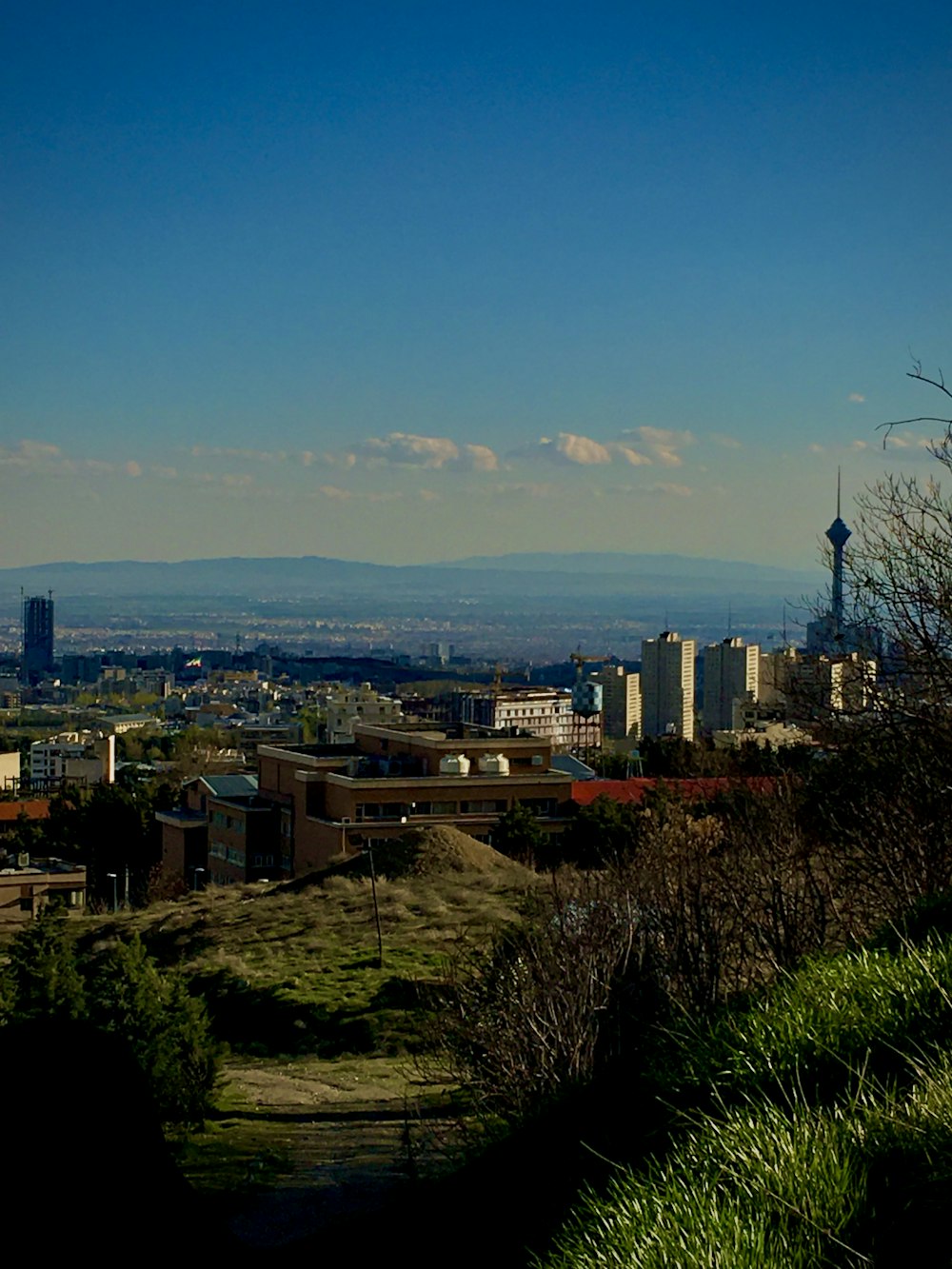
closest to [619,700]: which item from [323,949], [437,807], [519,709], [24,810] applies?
[519,709]

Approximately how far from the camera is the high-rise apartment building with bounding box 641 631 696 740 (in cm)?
10512

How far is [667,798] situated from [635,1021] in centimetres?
2148

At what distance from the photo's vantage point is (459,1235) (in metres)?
3.90

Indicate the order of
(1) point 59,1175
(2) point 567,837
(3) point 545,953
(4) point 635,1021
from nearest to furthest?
(1) point 59,1175 < (4) point 635,1021 < (3) point 545,953 < (2) point 567,837

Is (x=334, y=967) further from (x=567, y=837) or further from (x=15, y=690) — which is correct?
(x=15, y=690)

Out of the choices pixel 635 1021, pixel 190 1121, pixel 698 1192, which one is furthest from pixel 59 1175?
pixel 190 1121

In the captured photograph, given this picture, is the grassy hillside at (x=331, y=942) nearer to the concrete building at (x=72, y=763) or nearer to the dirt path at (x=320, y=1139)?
the dirt path at (x=320, y=1139)

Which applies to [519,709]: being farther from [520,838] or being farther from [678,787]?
[678,787]

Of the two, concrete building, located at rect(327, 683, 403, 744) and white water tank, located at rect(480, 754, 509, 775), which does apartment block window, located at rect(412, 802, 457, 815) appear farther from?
concrete building, located at rect(327, 683, 403, 744)

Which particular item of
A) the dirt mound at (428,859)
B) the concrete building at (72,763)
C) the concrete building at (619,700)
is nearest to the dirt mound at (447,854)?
the dirt mound at (428,859)

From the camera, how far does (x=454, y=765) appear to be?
37.3 metres

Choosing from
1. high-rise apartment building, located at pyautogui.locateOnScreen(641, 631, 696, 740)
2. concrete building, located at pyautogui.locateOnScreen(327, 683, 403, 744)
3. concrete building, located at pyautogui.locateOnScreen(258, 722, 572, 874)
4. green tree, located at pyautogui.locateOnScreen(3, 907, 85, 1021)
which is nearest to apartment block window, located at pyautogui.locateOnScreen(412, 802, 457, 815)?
concrete building, located at pyautogui.locateOnScreen(258, 722, 572, 874)

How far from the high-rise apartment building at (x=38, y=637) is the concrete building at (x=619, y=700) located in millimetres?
93501

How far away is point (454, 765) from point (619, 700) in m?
69.3
